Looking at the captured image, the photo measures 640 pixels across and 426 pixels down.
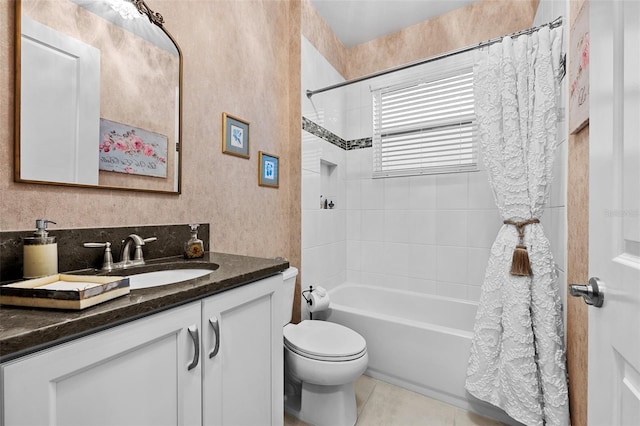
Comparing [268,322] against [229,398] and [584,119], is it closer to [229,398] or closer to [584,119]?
[229,398]

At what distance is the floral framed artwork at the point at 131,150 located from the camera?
1.12 metres

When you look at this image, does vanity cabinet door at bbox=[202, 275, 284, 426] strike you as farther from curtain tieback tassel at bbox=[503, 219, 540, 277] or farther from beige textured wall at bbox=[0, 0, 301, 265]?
curtain tieback tassel at bbox=[503, 219, 540, 277]

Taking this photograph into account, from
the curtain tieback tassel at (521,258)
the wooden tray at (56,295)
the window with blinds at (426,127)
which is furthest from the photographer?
the window with blinds at (426,127)

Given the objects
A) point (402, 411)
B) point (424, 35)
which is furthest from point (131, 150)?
point (424, 35)

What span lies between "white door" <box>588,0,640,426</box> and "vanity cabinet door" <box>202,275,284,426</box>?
3.02 ft

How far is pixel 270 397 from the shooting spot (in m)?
1.12

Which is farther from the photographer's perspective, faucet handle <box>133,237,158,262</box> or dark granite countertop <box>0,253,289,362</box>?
faucet handle <box>133,237,158,262</box>

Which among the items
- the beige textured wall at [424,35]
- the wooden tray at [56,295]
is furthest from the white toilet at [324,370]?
the beige textured wall at [424,35]

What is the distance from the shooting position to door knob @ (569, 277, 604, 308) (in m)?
0.61

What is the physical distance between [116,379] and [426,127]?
98.0 inches

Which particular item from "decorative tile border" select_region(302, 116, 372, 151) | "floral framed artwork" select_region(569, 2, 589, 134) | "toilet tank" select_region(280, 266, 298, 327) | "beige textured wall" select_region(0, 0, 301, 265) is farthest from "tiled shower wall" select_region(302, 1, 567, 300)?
"floral framed artwork" select_region(569, 2, 589, 134)

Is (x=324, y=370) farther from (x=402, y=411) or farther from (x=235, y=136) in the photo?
(x=235, y=136)

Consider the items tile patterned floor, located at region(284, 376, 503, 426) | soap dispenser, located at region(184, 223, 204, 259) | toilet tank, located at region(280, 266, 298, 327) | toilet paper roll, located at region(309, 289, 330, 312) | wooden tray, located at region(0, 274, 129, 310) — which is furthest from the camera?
toilet paper roll, located at region(309, 289, 330, 312)

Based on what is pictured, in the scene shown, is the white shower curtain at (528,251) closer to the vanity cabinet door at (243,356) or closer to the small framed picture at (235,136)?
the vanity cabinet door at (243,356)
